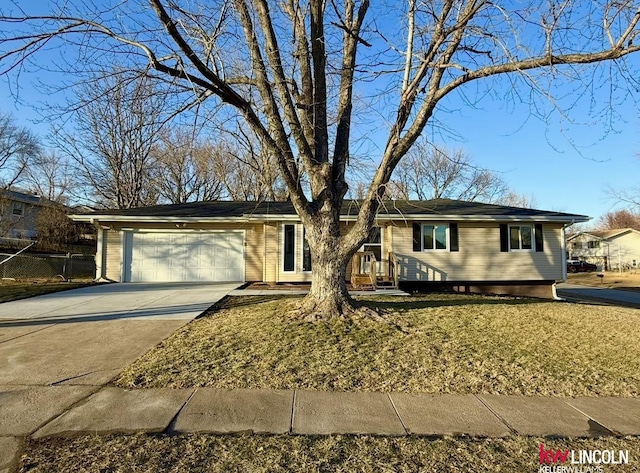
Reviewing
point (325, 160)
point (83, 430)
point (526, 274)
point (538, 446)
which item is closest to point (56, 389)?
point (83, 430)

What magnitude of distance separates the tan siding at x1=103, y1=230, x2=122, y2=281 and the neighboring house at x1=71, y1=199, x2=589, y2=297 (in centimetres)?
4

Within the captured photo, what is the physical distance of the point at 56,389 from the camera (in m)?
3.95

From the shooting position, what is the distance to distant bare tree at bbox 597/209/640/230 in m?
58.0

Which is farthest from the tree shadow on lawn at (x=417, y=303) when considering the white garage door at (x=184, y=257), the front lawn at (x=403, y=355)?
the white garage door at (x=184, y=257)

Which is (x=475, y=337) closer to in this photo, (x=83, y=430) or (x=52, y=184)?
(x=83, y=430)

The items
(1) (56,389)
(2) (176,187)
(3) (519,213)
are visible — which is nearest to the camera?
(1) (56,389)

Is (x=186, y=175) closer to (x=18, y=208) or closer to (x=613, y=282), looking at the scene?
(x=18, y=208)

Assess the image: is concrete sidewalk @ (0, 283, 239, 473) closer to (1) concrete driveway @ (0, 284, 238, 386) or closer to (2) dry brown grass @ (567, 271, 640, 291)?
(1) concrete driveway @ (0, 284, 238, 386)

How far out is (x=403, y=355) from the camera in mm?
4973

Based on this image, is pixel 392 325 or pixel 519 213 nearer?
pixel 392 325

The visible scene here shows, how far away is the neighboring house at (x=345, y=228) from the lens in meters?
13.2

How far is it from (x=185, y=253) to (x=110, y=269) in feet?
9.39

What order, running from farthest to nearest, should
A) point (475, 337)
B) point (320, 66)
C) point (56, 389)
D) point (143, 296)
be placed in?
point (143, 296) → point (320, 66) → point (475, 337) → point (56, 389)

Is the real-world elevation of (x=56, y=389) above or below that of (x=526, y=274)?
below
